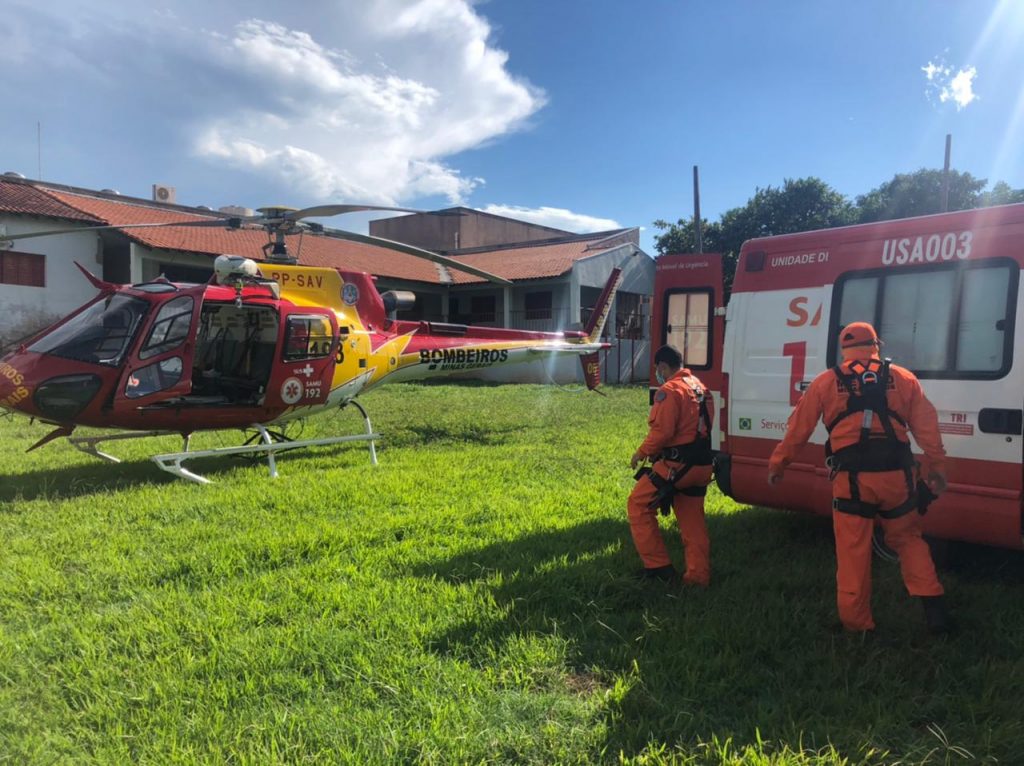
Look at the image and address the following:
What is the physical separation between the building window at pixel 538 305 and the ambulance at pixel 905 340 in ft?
68.0

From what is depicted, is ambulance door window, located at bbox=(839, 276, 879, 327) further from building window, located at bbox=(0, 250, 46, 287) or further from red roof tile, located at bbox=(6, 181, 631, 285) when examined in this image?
building window, located at bbox=(0, 250, 46, 287)

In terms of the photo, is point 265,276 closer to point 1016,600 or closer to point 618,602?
point 618,602

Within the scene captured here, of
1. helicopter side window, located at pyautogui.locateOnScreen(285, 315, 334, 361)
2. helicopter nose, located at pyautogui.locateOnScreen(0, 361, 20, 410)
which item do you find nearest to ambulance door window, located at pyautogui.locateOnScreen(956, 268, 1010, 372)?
helicopter side window, located at pyautogui.locateOnScreen(285, 315, 334, 361)

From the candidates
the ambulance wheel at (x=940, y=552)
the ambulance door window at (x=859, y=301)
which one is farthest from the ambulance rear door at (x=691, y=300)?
the ambulance wheel at (x=940, y=552)

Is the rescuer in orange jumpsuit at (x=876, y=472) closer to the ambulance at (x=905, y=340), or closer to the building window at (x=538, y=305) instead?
the ambulance at (x=905, y=340)

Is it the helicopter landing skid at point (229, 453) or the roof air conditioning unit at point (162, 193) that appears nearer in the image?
the helicopter landing skid at point (229, 453)

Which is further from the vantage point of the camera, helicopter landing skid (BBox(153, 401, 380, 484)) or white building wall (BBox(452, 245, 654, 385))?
white building wall (BBox(452, 245, 654, 385))

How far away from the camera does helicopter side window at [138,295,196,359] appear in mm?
6461

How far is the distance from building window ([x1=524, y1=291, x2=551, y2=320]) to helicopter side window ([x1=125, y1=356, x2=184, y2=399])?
64.5 feet

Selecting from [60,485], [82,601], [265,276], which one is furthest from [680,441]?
[60,485]

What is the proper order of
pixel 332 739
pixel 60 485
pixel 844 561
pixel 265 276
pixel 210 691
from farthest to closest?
1. pixel 265 276
2. pixel 60 485
3. pixel 844 561
4. pixel 210 691
5. pixel 332 739

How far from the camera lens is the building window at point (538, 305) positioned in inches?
1014

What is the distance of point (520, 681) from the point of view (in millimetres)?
3027

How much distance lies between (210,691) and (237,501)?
3427 mm
